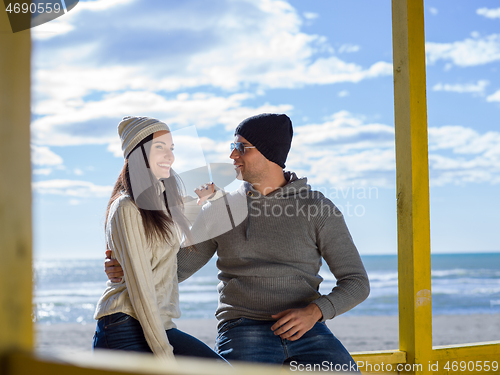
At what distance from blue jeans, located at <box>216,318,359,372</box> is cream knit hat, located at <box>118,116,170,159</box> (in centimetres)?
88

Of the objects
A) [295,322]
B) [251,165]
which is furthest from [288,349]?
[251,165]

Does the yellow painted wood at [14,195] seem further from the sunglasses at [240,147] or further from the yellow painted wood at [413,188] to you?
the yellow painted wood at [413,188]

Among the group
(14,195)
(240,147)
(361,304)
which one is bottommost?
(361,304)

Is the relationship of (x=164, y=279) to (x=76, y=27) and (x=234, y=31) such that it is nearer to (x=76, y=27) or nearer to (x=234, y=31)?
(x=234, y=31)

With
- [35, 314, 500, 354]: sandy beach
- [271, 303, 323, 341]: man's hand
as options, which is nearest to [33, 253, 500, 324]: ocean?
[35, 314, 500, 354]: sandy beach

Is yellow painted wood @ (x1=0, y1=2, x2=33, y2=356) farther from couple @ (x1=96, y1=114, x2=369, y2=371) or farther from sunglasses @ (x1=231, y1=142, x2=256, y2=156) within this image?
sunglasses @ (x1=231, y1=142, x2=256, y2=156)

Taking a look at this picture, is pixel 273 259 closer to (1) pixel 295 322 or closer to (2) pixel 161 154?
(1) pixel 295 322

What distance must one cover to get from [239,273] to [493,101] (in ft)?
77.8

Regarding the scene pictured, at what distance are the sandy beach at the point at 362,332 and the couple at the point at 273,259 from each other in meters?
6.64

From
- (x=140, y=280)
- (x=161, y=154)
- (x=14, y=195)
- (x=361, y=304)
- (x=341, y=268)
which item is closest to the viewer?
(x=14, y=195)

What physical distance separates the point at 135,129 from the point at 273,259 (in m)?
0.82

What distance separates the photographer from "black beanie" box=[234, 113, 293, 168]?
2.24 metres

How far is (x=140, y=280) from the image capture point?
5.02 ft

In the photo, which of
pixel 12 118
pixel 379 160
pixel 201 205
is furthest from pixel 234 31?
pixel 12 118
